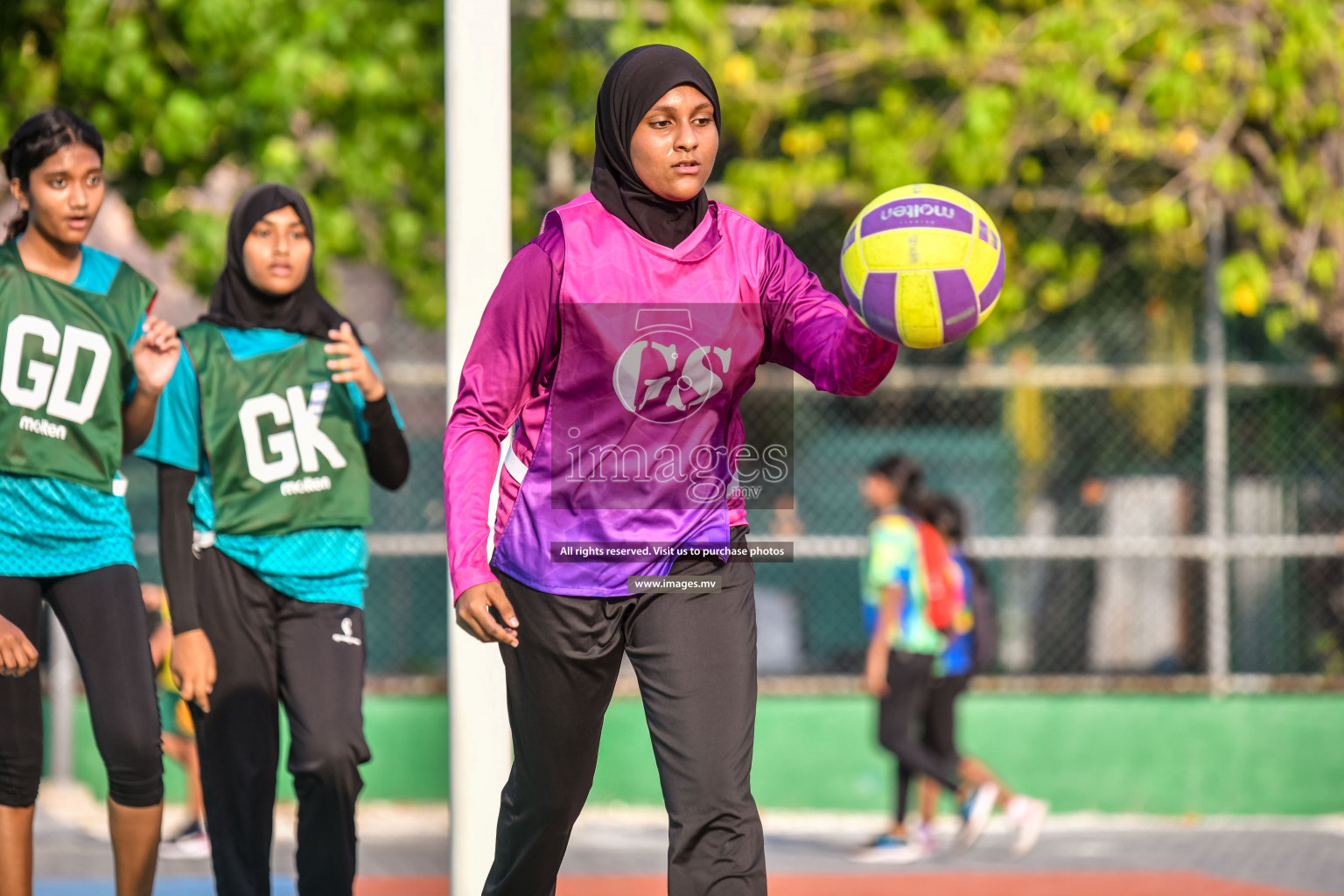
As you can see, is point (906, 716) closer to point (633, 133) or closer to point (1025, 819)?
point (1025, 819)

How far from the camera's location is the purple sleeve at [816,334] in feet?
11.2

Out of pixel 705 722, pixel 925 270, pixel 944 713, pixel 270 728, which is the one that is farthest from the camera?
pixel 944 713

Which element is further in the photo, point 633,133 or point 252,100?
point 252,100

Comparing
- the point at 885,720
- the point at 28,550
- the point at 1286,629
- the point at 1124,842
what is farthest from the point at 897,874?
the point at 28,550

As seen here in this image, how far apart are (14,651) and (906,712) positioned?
5476 mm

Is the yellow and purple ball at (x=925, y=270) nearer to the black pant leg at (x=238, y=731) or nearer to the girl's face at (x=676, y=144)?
the girl's face at (x=676, y=144)

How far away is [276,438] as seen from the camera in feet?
15.1

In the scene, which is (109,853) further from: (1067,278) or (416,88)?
(1067,278)

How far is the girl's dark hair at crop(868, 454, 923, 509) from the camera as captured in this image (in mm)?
8664

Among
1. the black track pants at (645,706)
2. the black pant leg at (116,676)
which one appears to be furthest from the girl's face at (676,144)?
the black pant leg at (116,676)

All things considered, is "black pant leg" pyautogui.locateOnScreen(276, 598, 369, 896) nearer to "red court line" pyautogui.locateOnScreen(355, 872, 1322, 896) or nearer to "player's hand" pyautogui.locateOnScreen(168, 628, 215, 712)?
"player's hand" pyautogui.locateOnScreen(168, 628, 215, 712)

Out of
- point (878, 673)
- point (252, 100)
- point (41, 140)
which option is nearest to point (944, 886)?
point (878, 673)

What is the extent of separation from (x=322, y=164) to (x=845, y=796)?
17.4 feet

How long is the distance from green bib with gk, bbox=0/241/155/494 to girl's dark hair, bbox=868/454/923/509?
5063mm
